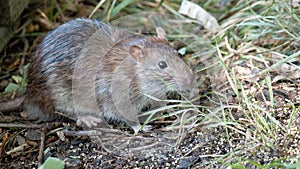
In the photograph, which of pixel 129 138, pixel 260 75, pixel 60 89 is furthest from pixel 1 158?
pixel 260 75

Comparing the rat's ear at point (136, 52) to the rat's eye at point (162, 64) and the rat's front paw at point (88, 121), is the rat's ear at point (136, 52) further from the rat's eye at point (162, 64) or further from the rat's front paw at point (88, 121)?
the rat's front paw at point (88, 121)

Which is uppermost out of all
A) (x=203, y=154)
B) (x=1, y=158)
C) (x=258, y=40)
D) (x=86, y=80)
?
(x=258, y=40)

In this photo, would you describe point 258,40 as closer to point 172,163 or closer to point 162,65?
point 162,65

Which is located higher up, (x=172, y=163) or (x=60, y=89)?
(x=60, y=89)

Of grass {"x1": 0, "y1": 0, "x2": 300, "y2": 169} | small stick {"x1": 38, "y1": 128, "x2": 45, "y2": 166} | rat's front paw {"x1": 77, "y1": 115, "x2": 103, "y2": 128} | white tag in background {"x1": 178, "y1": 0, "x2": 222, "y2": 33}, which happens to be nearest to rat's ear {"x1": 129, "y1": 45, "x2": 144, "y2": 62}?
grass {"x1": 0, "y1": 0, "x2": 300, "y2": 169}

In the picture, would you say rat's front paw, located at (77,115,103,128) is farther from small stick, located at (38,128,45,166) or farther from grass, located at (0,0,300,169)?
grass, located at (0,0,300,169)

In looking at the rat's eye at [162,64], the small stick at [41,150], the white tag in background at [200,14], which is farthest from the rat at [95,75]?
the white tag in background at [200,14]

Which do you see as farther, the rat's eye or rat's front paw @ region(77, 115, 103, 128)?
rat's front paw @ region(77, 115, 103, 128)

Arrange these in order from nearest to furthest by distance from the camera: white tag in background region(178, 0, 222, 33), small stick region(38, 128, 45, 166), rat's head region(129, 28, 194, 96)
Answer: small stick region(38, 128, 45, 166)
rat's head region(129, 28, 194, 96)
white tag in background region(178, 0, 222, 33)
